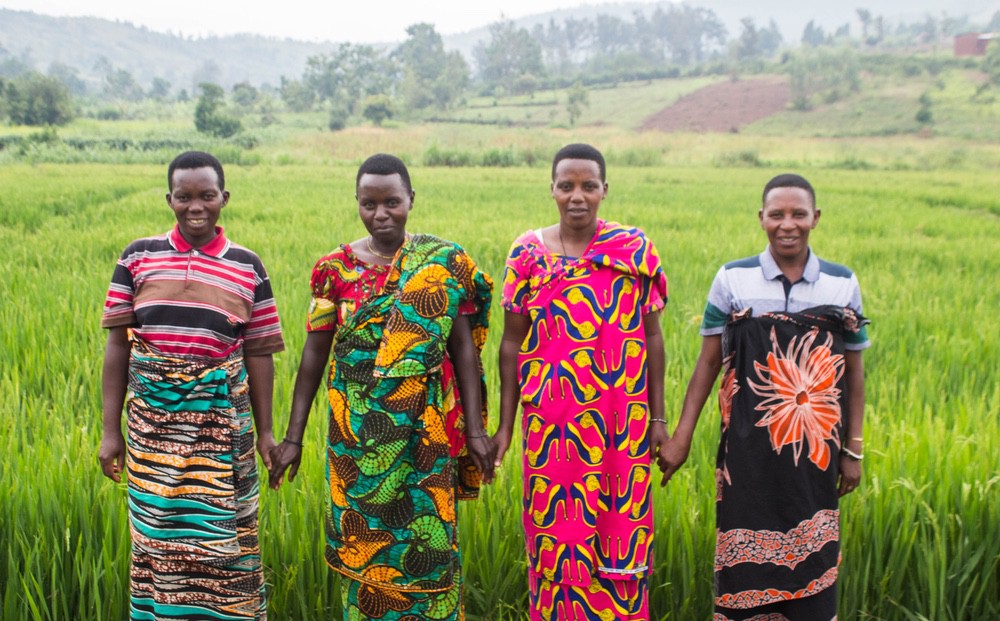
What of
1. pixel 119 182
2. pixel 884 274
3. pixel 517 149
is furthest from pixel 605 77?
pixel 884 274

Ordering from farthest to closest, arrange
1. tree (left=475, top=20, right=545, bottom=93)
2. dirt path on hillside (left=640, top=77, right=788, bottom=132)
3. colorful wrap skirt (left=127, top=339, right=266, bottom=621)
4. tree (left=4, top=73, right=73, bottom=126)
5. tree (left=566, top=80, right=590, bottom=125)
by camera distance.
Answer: tree (left=475, top=20, right=545, bottom=93) < tree (left=566, top=80, right=590, bottom=125) < dirt path on hillside (left=640, top=77, right=788, bottom=132) < tree (left=4, top=73, right=73, bottom=126) < colorful wrap skirt (left=127, top=339, right=266, bottom=621)

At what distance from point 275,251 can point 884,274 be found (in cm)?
526

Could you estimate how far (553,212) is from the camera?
11805 millimetres

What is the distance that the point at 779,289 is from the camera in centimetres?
211

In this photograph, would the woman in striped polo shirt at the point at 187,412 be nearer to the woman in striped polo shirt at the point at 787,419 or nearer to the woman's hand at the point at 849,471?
the woman in striped polo shirt at the point at 787,419

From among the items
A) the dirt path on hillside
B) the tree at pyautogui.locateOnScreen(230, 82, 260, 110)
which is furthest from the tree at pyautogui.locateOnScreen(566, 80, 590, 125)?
the tree at pyautogui.locateOnScreen(230, 82, 260, 110)

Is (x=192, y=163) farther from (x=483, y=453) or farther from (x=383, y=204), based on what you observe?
(x=483, y=453)

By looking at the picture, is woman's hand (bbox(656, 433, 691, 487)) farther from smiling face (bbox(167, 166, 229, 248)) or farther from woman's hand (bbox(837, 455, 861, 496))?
smiling face (bbox(167, 166, 229, 248))

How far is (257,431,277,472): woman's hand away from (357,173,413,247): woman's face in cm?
62

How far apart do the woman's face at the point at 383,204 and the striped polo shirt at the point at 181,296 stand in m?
0.35

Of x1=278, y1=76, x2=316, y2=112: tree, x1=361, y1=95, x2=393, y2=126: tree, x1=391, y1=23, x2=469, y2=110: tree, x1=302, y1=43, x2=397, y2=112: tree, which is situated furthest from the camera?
x1=302, y1=43, x2=397, y2=112: tree

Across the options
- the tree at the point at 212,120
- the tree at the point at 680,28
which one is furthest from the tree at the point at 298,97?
the tree at the point at 680,28

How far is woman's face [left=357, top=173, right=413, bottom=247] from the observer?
2.08 meters

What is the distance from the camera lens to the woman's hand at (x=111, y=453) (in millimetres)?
2076
